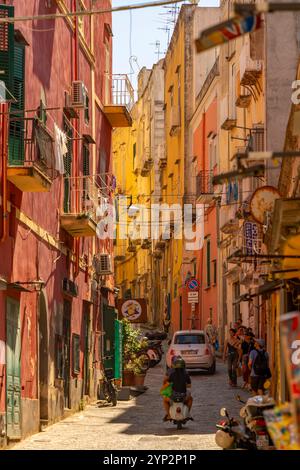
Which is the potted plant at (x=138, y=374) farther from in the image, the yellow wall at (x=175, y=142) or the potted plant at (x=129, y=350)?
the yellow wall at (x=175, y=142)

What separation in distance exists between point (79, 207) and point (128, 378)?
9.03 metres

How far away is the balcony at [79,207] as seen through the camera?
85.0 ft

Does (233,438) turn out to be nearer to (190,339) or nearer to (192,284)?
(190,339)

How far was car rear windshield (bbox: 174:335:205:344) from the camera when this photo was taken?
3734 centimetres

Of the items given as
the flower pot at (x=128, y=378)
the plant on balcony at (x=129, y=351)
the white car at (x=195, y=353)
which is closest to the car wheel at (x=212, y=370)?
the white car at (x=195, y=353)

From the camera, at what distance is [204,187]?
4788 cm

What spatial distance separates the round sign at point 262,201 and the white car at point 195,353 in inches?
402

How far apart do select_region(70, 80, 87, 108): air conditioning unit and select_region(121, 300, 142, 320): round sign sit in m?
13.5

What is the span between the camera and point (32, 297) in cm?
2203

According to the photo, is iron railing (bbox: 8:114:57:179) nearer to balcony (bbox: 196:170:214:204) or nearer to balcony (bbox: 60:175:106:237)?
balcony (bbox: 60:175:106:237)
